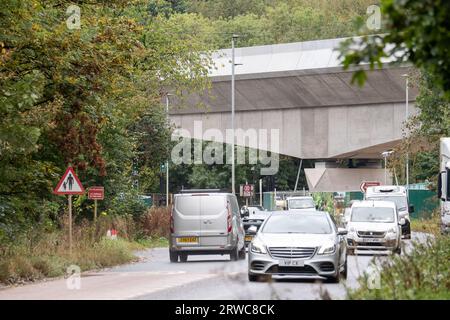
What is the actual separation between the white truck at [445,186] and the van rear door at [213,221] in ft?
21.1

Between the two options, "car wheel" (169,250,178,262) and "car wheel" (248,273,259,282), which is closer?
"car wheel" (248,273,259,282)

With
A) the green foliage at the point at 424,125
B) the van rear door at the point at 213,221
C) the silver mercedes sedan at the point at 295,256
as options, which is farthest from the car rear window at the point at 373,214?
the silver mercedes sedan at the point at 295,256

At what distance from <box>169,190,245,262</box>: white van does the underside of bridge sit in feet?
101

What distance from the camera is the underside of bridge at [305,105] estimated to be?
63.1 m

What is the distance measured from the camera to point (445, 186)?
112ft

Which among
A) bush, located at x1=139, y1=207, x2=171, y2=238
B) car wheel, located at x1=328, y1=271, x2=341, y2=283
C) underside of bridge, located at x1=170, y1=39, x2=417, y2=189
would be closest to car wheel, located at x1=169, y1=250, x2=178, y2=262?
car wheel, located at x1=328, y1=271, x2=341, y2=283

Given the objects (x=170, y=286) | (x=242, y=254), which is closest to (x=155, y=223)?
(x=242, y=254)

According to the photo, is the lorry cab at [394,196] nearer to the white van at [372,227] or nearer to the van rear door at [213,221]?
the white van at [372,227]

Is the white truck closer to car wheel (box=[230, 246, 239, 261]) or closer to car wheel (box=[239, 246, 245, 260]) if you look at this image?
car wheel (box=[239, 246, 245, 260])

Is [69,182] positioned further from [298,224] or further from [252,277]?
[252,277]

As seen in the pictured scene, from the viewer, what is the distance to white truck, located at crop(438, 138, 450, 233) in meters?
33.1
